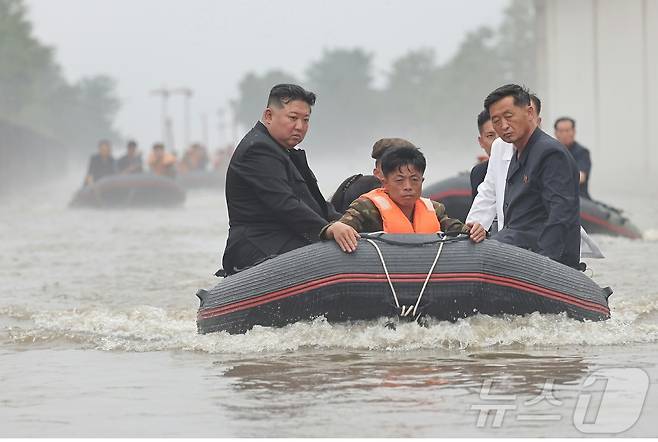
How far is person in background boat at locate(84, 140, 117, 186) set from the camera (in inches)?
1233

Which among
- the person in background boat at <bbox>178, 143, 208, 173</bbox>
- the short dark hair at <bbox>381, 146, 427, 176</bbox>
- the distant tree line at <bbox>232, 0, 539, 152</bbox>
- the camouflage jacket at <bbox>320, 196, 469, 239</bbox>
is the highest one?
the distant tree line at <bbox>232, 0, 539, 152</bbox>

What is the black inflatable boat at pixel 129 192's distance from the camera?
3183cm

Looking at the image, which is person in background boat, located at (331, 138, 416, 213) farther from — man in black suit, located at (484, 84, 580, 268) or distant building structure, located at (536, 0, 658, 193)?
distant building structure, located at (536, 0, 658, 193)

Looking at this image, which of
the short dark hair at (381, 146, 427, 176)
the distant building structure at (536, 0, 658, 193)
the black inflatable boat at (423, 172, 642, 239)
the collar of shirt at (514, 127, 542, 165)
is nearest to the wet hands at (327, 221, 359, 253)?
the short dark hair at (381, 146, 427, 176)

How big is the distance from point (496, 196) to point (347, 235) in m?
1.68

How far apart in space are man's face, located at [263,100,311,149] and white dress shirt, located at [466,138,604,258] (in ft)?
4.35

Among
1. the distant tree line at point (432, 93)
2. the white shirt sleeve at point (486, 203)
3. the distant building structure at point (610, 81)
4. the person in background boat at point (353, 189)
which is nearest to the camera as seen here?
the person in background boat at point (353, 189)

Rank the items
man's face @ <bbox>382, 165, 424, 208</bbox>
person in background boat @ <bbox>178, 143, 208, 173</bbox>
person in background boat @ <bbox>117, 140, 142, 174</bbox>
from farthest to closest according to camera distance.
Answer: person in background boat @ <bbox>178, 143, 208, 173</bbox>, person in background boat @ <bbox>117, 140, 142, 174</bbox>, man's face @ <bbox>382, 165, 424, 208</bbox>

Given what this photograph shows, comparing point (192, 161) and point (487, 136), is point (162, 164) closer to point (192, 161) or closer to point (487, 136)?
point (192, 161)

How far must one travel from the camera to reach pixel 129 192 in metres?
32.2

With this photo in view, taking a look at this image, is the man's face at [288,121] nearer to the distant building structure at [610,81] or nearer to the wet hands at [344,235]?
the wet hands at [344,235]

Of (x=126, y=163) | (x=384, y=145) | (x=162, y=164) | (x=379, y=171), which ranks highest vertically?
(x=162, y=164)

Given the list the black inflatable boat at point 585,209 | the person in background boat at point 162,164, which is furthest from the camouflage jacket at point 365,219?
the person in background boat at point 162,164


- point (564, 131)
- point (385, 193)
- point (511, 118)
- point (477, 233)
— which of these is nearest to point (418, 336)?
point (477, 233)
